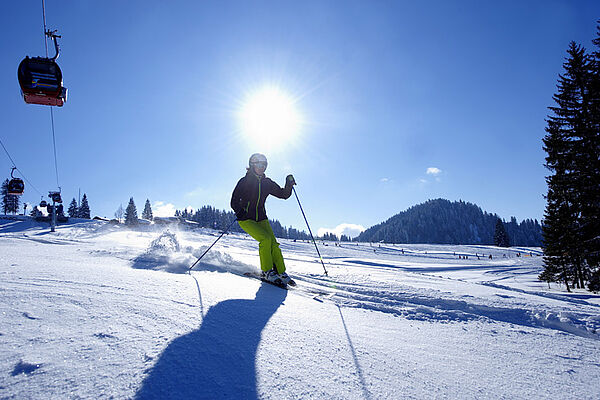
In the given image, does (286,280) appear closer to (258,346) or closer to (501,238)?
(258,346)

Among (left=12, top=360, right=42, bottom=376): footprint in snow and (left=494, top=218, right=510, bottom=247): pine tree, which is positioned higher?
(left=12, top=360, right=42, bottom=376): footprint in snow

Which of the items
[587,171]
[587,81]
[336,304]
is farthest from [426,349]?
[587,81]

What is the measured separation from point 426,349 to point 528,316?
1469 millimetres

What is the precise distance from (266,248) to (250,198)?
3.13 feet

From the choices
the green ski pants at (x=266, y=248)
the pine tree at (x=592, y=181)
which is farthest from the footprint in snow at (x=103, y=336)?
the pine tree at (x=592, y=181)

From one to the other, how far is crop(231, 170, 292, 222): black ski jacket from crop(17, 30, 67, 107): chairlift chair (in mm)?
6708

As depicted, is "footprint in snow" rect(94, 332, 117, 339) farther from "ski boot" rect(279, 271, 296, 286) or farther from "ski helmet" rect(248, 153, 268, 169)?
"ski helmet" rect(248, 153, 268, 169)

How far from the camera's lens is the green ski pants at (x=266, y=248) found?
4169mm

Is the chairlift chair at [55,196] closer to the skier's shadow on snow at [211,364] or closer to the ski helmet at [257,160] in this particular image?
the ski helmet at [257,160]

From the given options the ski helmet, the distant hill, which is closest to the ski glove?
the ski helmet

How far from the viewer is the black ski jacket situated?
15.4ft

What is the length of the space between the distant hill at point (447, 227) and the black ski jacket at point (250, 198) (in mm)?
141817

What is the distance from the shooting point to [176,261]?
458cm

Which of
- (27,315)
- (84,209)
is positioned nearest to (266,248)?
(27,315)
